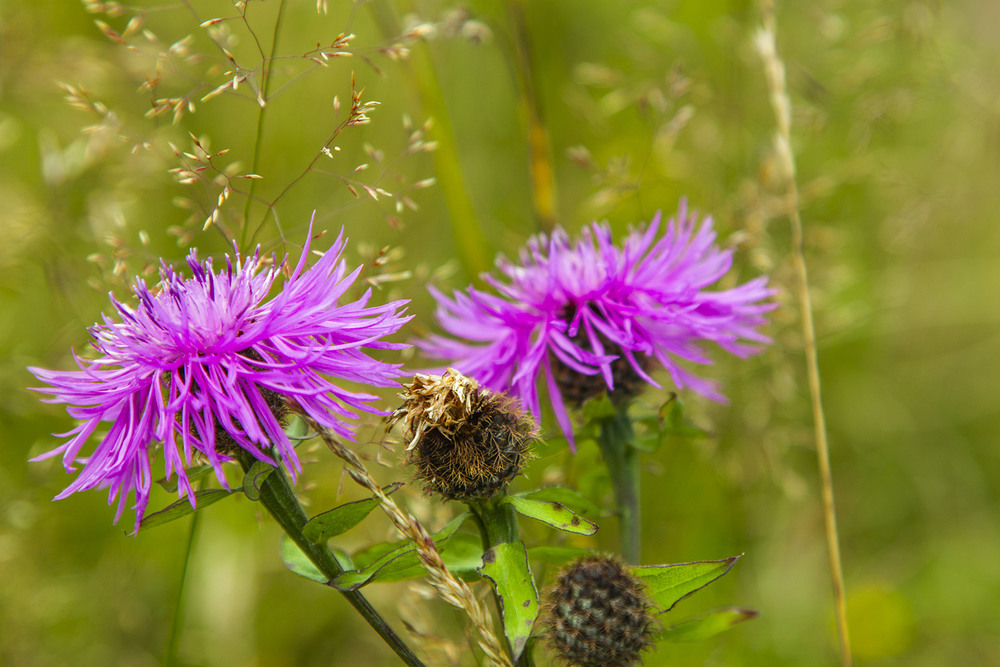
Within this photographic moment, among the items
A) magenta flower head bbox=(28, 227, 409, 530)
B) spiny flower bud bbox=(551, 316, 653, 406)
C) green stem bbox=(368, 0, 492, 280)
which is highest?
green stem bbox=(368, 0, 492, 280)

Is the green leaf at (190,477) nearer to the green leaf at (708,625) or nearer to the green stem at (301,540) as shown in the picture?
the green stem at (301,540)

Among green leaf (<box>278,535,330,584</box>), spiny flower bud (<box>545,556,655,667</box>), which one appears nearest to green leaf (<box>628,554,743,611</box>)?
spiny flower bud (<box>545,556,655,667</box>)

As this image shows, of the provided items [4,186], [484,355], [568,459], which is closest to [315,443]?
[484,355]

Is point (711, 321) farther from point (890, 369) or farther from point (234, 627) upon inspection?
point (890, 369)

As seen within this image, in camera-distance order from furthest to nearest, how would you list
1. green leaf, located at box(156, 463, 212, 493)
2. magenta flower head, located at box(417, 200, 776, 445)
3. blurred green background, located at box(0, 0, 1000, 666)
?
blurred green background, located at box(0, 0, 1000, 666) → magenta flower head, located at box(417, 200, 776, 445) → green leaf, located at box(156, 463, 212, 493)

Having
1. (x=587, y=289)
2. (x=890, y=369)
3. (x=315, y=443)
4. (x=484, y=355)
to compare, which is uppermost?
(x=587, y=289)

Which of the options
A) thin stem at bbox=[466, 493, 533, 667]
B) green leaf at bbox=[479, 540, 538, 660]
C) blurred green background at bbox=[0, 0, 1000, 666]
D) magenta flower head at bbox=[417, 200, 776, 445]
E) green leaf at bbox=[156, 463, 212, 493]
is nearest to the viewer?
green leaf at bbox=[479, 540, 538, 660]

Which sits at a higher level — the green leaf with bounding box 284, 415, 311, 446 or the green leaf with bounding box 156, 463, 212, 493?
the green leaf with bounding box 284, 415, 311, 446

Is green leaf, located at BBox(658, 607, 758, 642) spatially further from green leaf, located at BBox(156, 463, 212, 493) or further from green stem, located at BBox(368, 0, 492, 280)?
green stem, located at BBox(368, 0, 492, 280)
